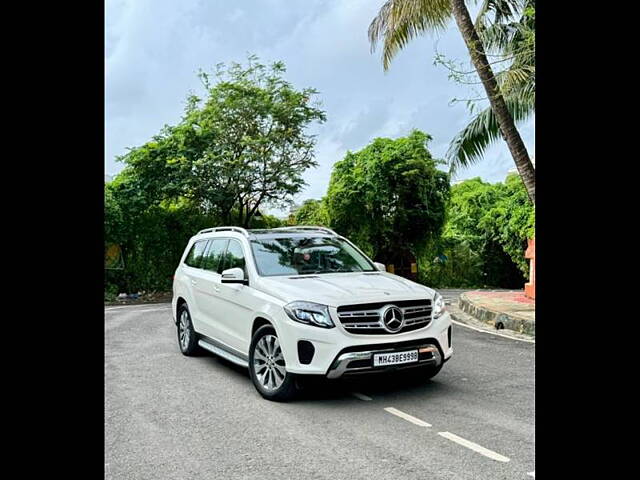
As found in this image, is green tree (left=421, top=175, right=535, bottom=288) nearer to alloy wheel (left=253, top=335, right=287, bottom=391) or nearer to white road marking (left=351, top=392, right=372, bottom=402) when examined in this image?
white road marking (left=351, top=392, right=372, bottom=402)

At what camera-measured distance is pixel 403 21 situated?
13445 mm

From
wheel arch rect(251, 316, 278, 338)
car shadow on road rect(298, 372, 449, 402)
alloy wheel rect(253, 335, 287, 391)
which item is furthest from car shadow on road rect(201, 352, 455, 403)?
wheel arch rect(251, 316, 278, 338)

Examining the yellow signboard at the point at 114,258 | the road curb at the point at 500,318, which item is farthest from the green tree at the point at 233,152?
the road curb at the point at 500,318

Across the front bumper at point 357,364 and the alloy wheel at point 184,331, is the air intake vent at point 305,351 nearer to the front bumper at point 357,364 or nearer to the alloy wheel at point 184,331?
the front bumper at point 357,364

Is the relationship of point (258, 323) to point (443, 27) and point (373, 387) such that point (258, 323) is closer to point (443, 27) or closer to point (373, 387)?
point (373, 387)

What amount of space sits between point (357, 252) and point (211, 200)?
42.1 ft

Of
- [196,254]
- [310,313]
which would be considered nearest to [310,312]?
[310,313]

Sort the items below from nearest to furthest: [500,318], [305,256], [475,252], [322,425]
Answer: [322,425] → [305,256] → [500,318] → [475,252]

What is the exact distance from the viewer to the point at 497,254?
2358cm

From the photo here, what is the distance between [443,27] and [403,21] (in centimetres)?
83

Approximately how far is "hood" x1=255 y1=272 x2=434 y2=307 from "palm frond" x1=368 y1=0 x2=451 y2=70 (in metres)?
7.78

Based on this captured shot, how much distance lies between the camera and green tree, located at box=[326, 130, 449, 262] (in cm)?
1928
